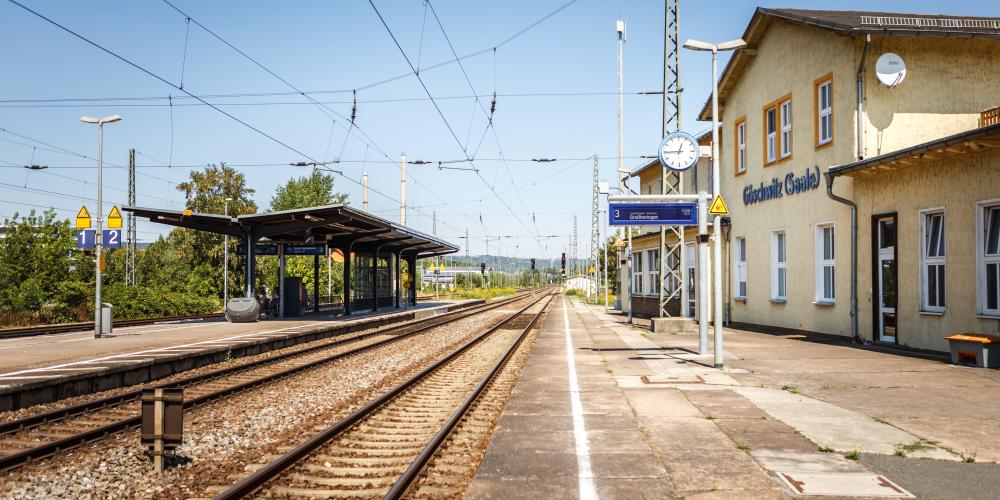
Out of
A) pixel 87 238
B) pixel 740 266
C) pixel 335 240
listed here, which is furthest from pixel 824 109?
pixel 335 240

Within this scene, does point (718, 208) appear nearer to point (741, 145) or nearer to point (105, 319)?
point (741, 145)

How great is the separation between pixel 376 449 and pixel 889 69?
49.0ft

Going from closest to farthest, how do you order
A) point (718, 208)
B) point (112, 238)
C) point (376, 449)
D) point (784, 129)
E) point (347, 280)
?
point (376, 449) < point (718, 208) < point (784, 129) < point (112, 238) < point (347, 280)

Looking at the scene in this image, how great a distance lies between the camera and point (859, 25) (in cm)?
1778

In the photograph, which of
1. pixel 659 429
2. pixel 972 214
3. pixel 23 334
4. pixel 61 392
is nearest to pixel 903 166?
pixel 972 214

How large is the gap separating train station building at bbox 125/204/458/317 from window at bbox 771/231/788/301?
13.3 metres

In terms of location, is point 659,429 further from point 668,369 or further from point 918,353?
point 918,353

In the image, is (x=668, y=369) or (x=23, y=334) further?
(x=23, y=334)

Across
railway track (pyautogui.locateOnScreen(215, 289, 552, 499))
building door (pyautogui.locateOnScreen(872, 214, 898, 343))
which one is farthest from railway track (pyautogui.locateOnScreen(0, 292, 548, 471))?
building door (pyautogui.locateOnScreen(872, 214, 898, 343))

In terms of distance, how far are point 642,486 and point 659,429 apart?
2.33 meters

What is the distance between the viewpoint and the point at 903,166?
15719 mm

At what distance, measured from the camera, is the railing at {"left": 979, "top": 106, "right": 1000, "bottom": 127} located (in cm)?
1659

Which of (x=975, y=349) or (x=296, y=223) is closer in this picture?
(x=975, y=349)

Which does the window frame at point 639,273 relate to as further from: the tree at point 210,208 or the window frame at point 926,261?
the tree at point 210,208
